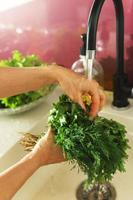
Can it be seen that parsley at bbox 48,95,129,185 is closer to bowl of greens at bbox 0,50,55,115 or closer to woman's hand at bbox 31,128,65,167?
woman's hand at bbox 31,128,65,167

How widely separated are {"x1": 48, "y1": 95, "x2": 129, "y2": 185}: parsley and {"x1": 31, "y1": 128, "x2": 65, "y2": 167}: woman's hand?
0.02 meters

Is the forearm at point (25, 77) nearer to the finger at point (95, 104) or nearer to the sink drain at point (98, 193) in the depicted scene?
the finger at point (95, 104)

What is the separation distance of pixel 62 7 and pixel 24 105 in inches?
12.6

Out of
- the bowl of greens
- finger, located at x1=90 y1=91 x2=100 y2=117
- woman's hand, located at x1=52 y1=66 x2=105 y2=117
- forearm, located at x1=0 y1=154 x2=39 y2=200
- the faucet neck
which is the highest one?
the faucet neck

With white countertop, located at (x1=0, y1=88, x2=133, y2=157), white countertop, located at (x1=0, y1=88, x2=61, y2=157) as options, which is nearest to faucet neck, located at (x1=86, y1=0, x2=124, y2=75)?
white countertop, located at (x1=0, y1=88, x2=133, y2=157)

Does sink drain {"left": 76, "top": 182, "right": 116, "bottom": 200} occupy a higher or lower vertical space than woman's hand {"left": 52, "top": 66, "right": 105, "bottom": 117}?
lower

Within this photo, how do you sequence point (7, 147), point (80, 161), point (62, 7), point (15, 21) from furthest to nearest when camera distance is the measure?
point (15, 21)
point (62, 7)
point (7, 147)
point (80, 161)

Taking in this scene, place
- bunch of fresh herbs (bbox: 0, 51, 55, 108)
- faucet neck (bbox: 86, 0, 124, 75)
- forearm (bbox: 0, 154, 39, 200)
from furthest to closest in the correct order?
1. bunch of fresh herbs (bbox: 0, 51, 55, 108)
2. faucet neck (bbox: 86, 0, 124, 75)
3. forearm (bbox: 0, 154, 39, 200)

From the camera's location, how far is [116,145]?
67 centimetres

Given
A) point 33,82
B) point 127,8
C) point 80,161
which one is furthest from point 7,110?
point 127,8

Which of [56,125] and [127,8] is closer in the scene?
[56,125]

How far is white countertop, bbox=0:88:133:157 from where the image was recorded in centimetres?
85

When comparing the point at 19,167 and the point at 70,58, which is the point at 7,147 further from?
the point at 70,58

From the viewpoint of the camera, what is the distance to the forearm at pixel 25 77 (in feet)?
2.31
